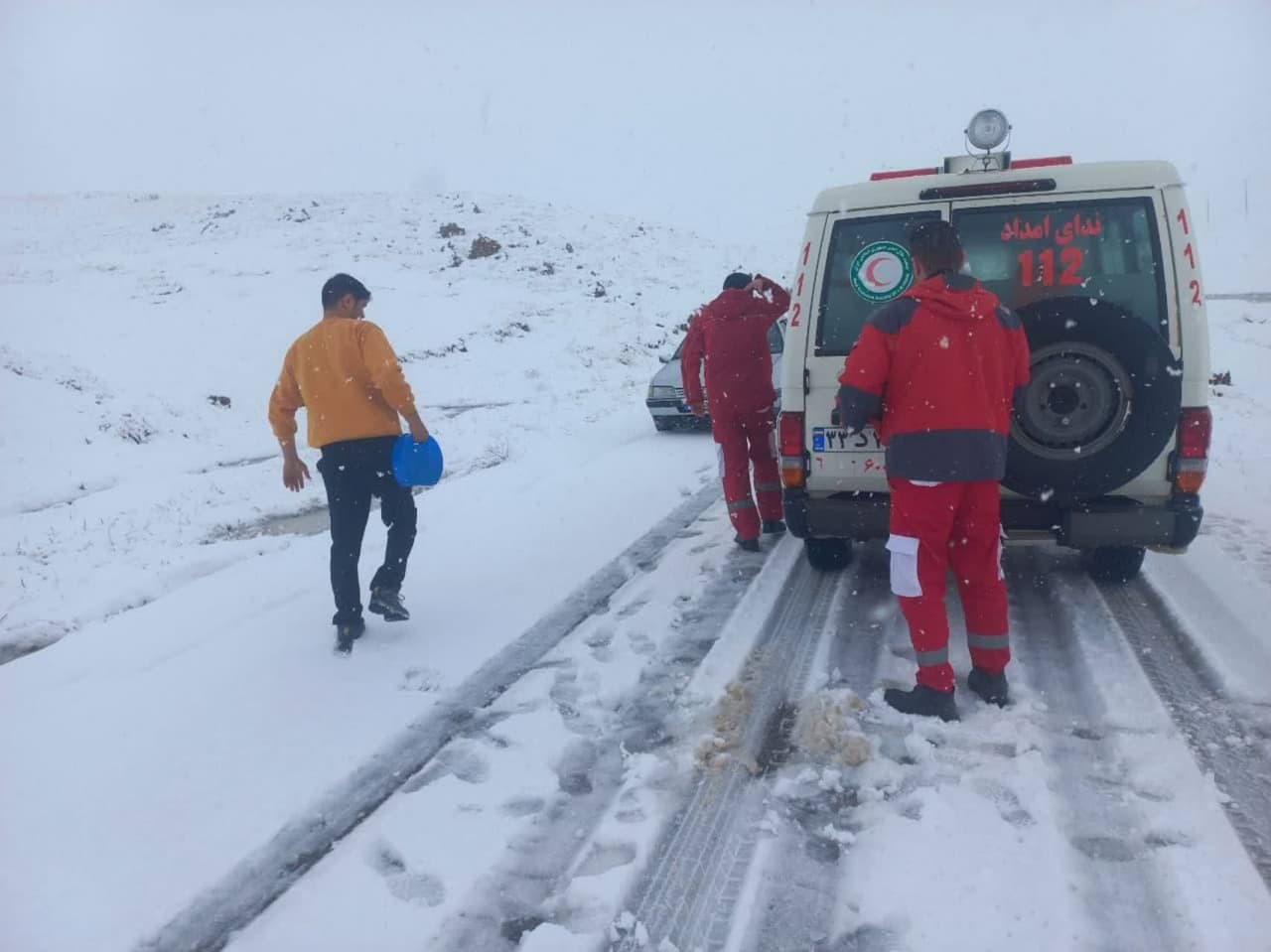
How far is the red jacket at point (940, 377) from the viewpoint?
3.54 metres

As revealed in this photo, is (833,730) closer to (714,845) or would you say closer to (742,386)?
(714,845)

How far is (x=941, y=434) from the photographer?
11.6ft

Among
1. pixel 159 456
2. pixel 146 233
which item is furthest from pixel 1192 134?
pixel 159 456

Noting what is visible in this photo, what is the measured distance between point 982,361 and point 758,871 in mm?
2126

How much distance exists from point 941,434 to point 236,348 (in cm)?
1966

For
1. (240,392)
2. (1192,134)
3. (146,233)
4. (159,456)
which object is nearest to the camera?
(159,456)

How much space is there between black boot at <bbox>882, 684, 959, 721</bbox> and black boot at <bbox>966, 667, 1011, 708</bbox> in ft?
0.57

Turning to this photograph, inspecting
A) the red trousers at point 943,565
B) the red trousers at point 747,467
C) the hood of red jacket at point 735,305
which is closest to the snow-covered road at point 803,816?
the red trousers at point 943,565

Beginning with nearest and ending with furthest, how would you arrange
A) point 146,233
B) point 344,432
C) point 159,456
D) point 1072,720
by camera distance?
point 1072,720 < point 344,432 < point 159,456 < point 146,233

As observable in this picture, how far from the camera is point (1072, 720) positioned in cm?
353

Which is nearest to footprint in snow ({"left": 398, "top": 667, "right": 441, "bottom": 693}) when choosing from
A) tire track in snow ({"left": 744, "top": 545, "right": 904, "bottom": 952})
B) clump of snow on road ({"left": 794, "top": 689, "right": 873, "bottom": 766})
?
clump of snow on road ({"left": 794, "top": 689, "right": 873, "bottom": 766})

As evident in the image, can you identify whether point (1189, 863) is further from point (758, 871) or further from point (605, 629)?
point (605, 629)

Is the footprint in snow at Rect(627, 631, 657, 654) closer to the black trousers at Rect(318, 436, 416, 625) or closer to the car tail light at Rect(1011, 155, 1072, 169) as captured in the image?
the black trousers at Rect(318, 436, 416, 625)

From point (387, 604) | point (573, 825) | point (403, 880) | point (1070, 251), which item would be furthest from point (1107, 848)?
point (387, 604)
